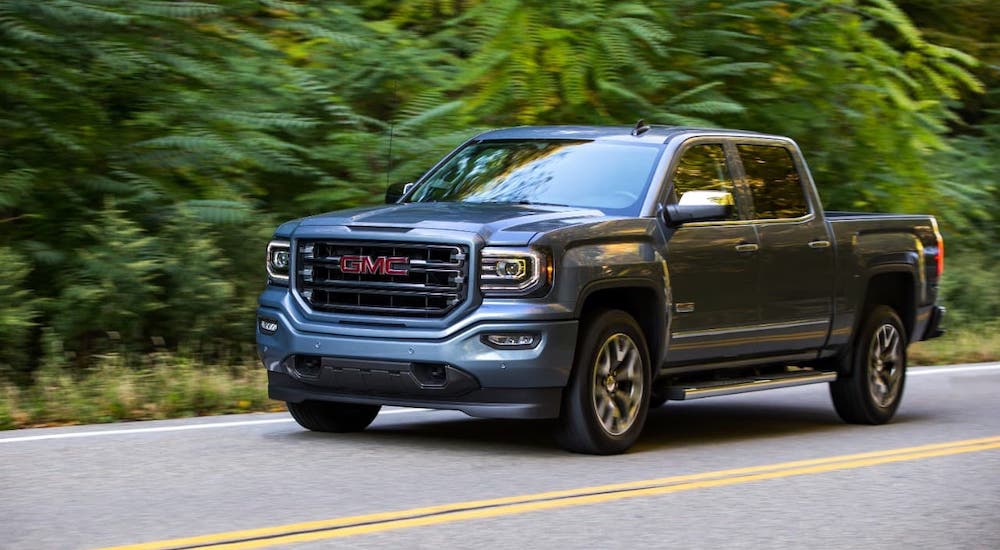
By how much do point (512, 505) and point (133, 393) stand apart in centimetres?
415

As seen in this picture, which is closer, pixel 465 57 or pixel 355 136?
pixel 355 136

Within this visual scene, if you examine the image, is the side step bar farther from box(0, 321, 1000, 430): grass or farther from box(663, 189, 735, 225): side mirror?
box(0, 321, 1000, 430): grass

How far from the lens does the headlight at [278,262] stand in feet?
31.3

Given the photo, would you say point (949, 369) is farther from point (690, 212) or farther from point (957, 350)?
point (690, 212)

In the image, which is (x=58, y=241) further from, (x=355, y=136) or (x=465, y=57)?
(x=465, y=57)

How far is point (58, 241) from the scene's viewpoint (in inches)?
529

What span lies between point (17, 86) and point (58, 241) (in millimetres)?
1310

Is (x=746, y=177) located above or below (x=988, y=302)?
above

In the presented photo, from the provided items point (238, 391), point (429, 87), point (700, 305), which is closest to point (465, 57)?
point (429, 87)

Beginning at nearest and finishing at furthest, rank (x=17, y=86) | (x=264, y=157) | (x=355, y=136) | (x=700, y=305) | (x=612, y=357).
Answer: (x=612, y=357) → (x=700, y=305) → (x=17, y=86) → (x=264, y=157) → (x=355, y=136)

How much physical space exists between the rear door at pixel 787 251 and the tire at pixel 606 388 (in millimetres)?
1346

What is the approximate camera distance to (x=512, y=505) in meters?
7.54

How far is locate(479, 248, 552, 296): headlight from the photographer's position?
8703mm

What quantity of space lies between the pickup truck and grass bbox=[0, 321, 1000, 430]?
1.47m
